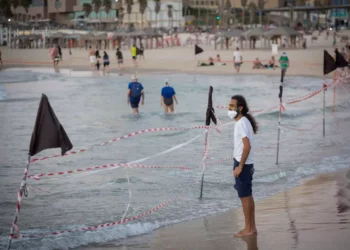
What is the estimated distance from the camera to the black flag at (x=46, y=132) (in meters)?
7.01

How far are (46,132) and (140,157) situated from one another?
858 cm

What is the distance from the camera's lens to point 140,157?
15.7m

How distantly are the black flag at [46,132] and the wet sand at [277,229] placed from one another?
1397 mm

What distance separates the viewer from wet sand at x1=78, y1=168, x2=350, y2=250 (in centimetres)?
767

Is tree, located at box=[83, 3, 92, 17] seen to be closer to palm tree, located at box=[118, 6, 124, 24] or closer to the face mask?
palm tree, located at box=[118, 6, 124, 24]

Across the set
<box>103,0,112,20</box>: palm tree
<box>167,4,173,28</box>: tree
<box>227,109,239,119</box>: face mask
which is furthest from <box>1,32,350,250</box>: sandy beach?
<box>103,0,112,20</box>: palm tree

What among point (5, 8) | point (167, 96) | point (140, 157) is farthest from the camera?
point (5, 8)

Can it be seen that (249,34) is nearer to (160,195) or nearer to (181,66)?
(181,66)

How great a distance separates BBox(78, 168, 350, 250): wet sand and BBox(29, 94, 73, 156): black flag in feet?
4.58

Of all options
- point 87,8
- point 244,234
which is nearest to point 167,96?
point 244,234

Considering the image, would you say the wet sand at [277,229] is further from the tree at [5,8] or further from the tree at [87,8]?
the tree at [87,8]

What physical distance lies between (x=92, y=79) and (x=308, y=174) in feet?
106

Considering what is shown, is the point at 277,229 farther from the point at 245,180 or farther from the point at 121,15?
the point at 121,15

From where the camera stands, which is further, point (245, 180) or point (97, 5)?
point (97, 5)
